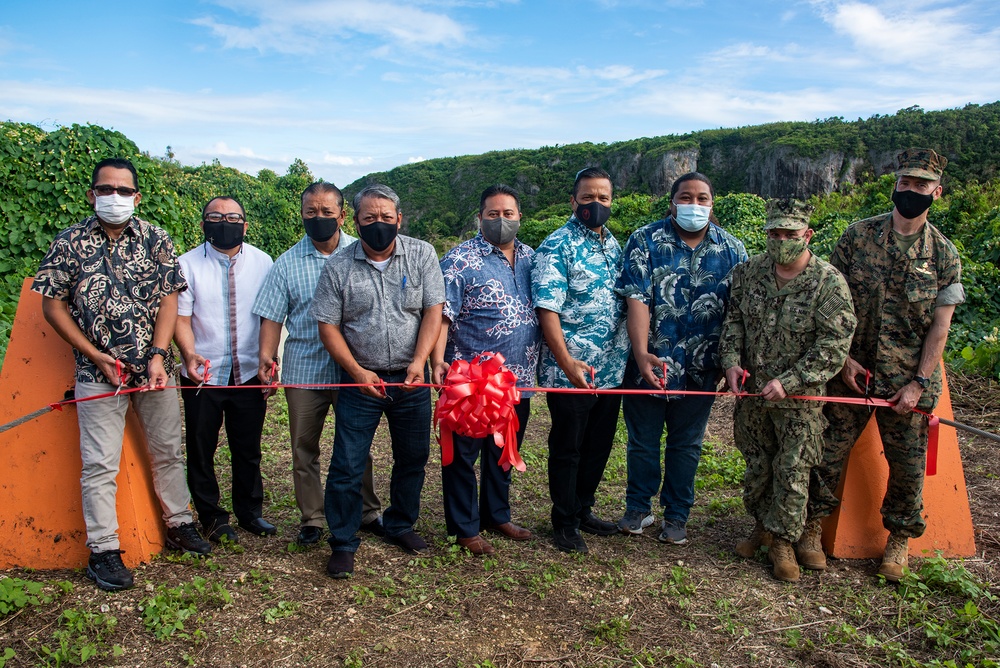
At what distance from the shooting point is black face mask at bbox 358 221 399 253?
3.56 metres

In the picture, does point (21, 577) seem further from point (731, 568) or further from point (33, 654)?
point (731, 568)

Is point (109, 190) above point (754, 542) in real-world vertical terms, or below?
above

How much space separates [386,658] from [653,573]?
59.2 inches

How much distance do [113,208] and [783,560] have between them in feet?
12.5

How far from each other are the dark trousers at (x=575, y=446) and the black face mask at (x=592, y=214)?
946mm

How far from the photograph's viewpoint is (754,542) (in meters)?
3.95

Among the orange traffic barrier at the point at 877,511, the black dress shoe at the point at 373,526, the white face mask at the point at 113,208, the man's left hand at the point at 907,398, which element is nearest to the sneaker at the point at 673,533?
the orange traffic barrier at the point at 877,511

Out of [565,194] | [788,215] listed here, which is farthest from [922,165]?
[565,194]

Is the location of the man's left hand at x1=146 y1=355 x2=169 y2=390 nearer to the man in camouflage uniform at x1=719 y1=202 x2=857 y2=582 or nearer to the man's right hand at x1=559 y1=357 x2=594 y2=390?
the man's right hand at x1=559 y1=357 x2=594 y2=390

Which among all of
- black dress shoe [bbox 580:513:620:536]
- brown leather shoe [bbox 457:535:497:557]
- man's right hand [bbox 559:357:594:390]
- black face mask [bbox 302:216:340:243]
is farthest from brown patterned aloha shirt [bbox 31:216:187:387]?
black dress shoe [bbox 580:513:620:536]

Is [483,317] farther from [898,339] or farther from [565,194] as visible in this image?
[565,194]

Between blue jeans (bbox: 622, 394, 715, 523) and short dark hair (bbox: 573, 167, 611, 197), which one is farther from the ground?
short dark hair (bbox: 573, 167, 611, 197)

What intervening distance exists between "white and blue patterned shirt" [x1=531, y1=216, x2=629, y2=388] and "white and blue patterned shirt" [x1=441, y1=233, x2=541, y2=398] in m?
0.12

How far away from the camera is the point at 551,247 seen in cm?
385
